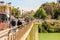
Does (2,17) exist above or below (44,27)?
above

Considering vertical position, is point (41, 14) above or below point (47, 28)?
above

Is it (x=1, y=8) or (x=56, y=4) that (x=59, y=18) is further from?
(x=1, y=8)

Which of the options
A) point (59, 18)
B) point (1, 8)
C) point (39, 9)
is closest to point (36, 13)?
point (39, 9)

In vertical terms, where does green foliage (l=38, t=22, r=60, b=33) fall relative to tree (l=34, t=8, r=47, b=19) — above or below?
below

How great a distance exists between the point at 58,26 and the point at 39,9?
610 centimetres

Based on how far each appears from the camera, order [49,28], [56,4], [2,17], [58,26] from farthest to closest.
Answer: [56,4]
[58,26]
[49,28]
[2,17]

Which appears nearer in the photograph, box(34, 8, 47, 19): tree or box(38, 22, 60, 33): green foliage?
box(38, 22, 60, 33): green foliage

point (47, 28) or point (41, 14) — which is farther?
point (41, 14)

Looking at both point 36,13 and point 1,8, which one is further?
point 36,13

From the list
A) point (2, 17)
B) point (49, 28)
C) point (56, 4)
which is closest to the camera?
point (2, 17)

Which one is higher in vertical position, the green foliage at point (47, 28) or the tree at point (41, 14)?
the tree at point (41, 14)

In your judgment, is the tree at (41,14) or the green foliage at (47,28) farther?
the tree at (41,14)

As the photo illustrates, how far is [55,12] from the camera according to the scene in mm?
36438

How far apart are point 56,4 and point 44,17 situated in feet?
17.3
